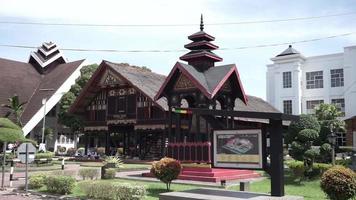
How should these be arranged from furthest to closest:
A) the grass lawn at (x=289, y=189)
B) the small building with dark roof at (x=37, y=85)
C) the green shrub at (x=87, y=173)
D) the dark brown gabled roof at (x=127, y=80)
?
the small building with dark roof at (x=37, y=85), the dark brown gabled roof at (x=127, y=80), the green shrub at (x=87, y=173), the grass lawn at (x=289, y=189)

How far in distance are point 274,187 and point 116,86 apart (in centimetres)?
3002

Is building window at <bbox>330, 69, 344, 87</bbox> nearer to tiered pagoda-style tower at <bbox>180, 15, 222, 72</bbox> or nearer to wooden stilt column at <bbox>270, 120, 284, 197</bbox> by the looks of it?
tiered pagoda-style tower at <bbox>180, 15, 222, 72</bbox>

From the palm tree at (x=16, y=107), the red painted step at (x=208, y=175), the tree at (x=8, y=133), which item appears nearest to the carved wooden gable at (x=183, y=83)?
the red painted step at (x=208, y=175)

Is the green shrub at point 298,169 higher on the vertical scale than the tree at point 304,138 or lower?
lower

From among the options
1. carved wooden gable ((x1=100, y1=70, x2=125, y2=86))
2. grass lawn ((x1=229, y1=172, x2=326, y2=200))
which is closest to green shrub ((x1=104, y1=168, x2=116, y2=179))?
grass lawn ((x1=229, y1=172, x2=326, y2=200))

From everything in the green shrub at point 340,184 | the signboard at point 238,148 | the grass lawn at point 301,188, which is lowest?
the grass lawn at point 301,188

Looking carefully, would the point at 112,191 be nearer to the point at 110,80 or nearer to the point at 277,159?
the point at 277,159

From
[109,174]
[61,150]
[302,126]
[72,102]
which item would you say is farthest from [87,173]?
[61,150]

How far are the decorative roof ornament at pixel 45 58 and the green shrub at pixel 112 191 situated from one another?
4825 cm

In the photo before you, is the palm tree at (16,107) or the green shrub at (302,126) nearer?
the green shrub at (302,126)

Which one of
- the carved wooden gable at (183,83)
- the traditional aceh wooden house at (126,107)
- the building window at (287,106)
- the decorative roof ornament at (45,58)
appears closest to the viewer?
the carved wooden gable at (183,83)

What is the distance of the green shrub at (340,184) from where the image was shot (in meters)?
11.6

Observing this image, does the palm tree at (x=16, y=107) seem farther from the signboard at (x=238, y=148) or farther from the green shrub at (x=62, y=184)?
the signboard at (x=238, y=148)

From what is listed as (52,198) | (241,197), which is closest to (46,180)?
(52,198)
